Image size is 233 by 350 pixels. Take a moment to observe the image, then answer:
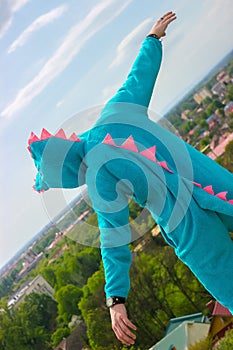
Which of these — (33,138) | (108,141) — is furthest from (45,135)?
(108,141)

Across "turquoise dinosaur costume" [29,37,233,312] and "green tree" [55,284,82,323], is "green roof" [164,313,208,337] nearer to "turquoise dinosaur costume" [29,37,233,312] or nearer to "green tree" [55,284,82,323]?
"green tree" [55,284,82,323]

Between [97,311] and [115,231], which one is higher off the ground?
[115,231]

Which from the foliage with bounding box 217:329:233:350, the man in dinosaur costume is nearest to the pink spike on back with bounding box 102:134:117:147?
the man in dinosaur costume

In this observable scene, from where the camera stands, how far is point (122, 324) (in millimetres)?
1667

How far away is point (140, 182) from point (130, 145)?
13cm

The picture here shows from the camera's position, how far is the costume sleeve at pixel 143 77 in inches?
75.4

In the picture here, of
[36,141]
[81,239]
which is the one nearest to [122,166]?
[36,141]

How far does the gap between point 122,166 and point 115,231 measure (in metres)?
0.23

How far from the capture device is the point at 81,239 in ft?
7.11

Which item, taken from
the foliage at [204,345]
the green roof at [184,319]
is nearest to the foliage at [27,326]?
the green roof at [184,319]

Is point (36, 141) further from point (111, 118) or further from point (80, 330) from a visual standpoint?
point (80, 330)

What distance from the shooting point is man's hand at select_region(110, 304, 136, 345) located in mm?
1642

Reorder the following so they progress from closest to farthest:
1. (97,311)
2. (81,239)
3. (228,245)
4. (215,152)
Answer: (228,245) < (81,239) < (97,311) < (215,152)

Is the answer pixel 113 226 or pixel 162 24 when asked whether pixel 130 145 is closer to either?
pixel 113 226
